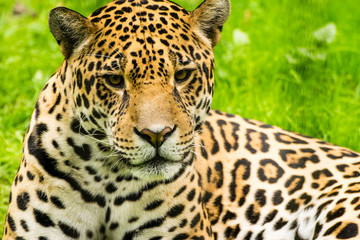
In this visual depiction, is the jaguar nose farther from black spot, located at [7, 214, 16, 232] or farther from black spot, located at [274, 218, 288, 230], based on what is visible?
black spot, located at [274, 218, 288, 230]

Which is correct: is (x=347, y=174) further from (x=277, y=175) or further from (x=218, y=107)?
(x=218, y=107)

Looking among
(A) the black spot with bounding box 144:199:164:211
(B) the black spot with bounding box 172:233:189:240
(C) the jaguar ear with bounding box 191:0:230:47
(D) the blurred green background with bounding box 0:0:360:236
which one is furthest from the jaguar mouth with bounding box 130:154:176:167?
(D) the blurred green background with bounding box 0:0:360:236

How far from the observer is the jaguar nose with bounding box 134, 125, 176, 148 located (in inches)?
155

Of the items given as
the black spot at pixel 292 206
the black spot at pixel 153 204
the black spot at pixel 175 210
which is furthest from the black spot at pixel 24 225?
the black spot at pixel 292 206

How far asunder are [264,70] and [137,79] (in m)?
4.09

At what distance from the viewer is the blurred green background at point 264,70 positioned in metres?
6.78

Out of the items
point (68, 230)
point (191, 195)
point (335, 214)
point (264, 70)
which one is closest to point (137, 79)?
point (191, 195)

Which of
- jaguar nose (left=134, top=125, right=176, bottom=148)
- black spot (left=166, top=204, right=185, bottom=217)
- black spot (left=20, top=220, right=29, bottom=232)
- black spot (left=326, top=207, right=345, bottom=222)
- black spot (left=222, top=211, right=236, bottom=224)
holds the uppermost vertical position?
jaguar nose (left=134, top=125, right=176, bottom=148)

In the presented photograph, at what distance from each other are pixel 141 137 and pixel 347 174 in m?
2.24

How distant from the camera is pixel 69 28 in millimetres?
4234

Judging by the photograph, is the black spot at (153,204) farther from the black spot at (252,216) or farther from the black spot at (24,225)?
the black spot at (252,216)

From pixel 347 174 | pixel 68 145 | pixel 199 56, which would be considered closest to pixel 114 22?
pixel 199 56

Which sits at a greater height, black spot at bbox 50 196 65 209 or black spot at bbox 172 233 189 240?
black spot at bbox 50 196 65 209

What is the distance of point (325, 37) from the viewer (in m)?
7.79
